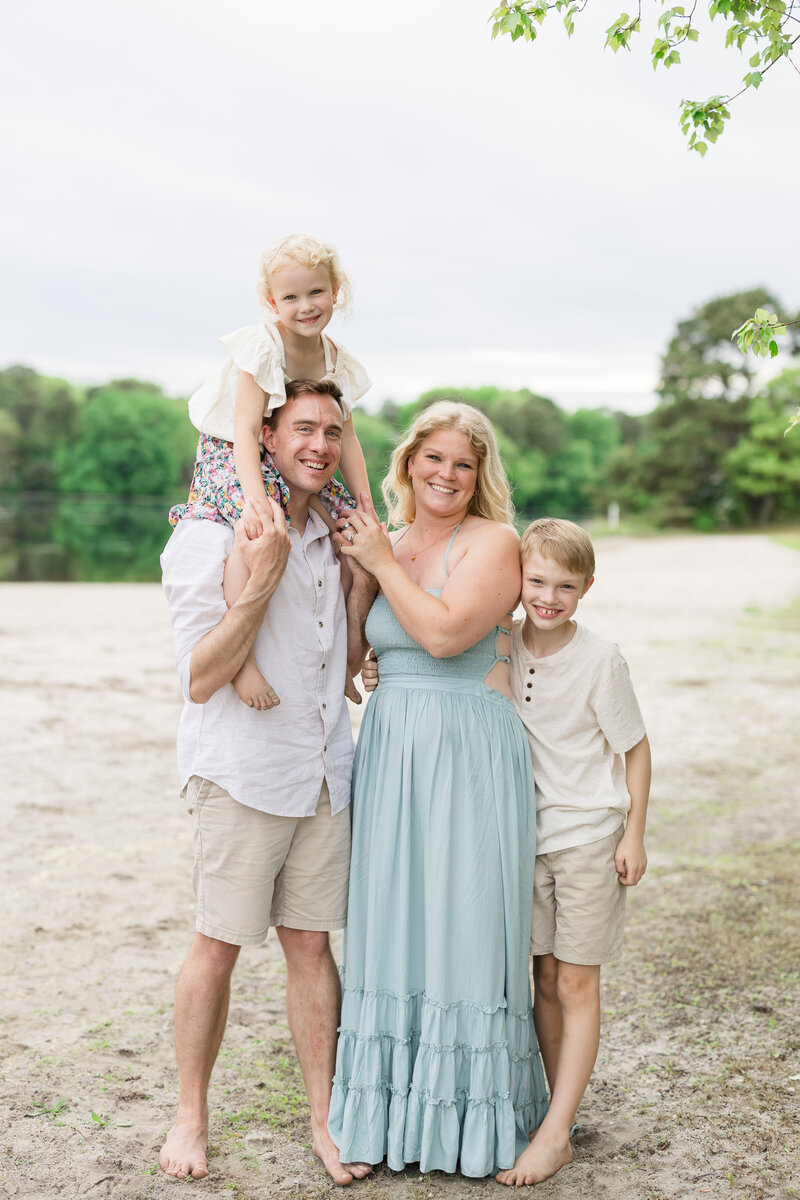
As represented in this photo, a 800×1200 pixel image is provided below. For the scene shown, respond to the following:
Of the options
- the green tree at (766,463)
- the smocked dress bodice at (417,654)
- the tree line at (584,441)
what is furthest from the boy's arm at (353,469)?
the green tree at (766,463)

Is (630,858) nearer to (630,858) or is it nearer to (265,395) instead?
(630,858)

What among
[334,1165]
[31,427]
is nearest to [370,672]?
[334,1165]

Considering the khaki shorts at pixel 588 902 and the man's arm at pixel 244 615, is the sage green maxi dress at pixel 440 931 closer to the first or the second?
the khaki shorts at pixel 588 902

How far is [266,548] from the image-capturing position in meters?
3.02

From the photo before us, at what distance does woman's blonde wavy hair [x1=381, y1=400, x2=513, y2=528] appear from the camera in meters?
3.29

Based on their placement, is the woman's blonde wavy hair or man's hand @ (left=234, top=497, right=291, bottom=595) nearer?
man's hand @ (left=234, top=497, right=291, bottom=595)

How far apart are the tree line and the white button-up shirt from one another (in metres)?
24.0

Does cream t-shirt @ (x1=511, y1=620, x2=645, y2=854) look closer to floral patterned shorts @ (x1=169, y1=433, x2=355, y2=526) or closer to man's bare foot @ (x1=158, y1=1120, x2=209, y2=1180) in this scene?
floral patterned shorts @ (x1=169, y1=433, x2=355, y2=526)

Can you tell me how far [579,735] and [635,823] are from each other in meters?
0.29

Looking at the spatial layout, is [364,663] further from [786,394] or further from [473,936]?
[786,394]

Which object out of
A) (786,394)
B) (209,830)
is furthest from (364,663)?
(786,394)

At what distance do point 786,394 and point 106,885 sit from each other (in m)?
42.5

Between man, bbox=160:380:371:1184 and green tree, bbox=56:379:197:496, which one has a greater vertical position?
green tree, bbox=56:379:197:496

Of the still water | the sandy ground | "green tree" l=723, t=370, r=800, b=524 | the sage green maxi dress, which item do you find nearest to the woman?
the sage green maxi dress
